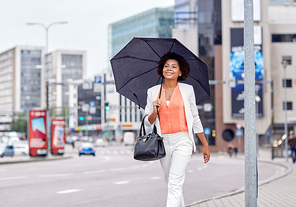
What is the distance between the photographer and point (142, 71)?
7414 millimetres

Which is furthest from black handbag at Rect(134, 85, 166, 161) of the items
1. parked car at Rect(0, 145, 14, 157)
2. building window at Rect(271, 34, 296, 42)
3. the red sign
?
→ building window at Rect(271, 34, 296, 42)

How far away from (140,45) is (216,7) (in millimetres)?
60766

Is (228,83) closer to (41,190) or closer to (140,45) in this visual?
(41,190)

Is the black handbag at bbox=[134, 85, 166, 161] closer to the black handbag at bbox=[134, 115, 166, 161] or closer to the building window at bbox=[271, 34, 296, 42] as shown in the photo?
the black handbag at bbox=[134, 115, 166, 161]

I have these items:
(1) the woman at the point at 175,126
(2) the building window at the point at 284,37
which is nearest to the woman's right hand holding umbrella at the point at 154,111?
(1) the woman at the point at 175,126

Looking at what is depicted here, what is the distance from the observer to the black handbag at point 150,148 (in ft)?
18.5

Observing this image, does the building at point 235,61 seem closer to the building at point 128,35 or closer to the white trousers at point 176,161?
the building at point 128,35

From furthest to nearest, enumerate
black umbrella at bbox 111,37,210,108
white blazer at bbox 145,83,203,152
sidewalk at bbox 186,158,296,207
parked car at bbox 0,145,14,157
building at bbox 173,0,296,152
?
building at bbox 173,0,296,152, parked car at bbox 0,145,14,157, sidewalk at bbox 186,158,296,207, black umbrella at bbox 111,37,210,108, white blazer at bbox 145,83,203,152

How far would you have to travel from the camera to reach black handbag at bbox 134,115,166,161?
5648mm

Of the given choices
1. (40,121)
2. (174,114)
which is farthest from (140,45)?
(40,121)

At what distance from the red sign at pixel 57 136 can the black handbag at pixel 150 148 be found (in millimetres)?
37185

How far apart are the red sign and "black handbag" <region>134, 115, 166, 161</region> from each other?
122ft

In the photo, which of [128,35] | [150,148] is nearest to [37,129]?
[150,148]

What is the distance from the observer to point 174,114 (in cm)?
588
